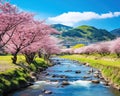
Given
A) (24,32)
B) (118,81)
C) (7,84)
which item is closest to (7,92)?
(7,84)

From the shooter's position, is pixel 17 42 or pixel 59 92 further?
pixel 17 42

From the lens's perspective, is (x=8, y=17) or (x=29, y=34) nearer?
(x=8, y=17)

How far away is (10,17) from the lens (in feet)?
139

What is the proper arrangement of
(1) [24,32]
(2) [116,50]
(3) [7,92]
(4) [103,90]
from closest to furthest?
(3) [7,92] → (4) [103,90] → (1) [24,32] → (2) [116,50]

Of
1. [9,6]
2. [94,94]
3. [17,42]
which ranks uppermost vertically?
[9,6]

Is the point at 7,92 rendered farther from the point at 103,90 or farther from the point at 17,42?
the point at 17,42

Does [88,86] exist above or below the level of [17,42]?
below

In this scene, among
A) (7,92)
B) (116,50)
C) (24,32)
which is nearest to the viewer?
(7,92)

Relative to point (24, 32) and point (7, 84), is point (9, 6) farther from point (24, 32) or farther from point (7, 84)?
point (24, 32)

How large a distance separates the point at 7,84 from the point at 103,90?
53.1ft

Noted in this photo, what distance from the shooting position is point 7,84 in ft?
134

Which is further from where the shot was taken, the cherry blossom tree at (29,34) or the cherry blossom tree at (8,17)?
the cherry blossom tree at (29,34)

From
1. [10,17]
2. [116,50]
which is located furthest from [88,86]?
[116,50]

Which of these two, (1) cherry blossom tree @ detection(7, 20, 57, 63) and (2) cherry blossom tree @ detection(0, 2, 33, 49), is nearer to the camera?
(2) cherry blossom tree @ detection(0, 2, 33, 49)
